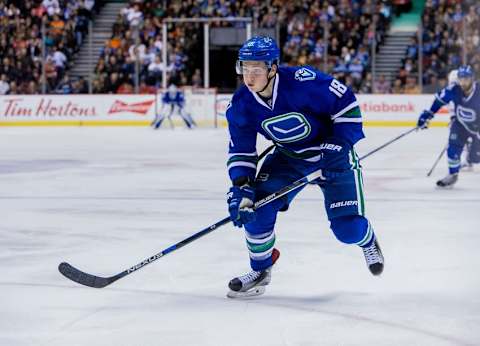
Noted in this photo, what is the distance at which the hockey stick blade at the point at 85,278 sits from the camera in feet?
12.5

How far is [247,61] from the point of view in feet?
11.6

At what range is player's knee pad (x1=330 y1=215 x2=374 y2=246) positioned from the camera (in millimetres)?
3766

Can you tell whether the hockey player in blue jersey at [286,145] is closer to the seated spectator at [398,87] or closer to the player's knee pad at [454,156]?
the player's knee pad at [454,156]

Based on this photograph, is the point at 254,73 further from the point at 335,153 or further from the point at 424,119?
the point at 424,119

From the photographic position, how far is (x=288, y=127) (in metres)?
3.71

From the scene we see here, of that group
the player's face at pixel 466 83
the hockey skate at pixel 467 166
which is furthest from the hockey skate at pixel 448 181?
the hockey skate at pixel 467 166

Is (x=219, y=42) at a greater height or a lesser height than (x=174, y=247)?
lesser

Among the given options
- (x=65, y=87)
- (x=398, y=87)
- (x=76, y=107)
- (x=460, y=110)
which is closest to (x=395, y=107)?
(x=398, y=87)

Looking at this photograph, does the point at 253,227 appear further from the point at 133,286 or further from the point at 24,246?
the point at 24,246

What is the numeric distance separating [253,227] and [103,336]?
0.85 meters

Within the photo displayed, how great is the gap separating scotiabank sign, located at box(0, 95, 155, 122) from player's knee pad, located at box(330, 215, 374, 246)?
532 inches

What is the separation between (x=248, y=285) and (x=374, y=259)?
524 mm

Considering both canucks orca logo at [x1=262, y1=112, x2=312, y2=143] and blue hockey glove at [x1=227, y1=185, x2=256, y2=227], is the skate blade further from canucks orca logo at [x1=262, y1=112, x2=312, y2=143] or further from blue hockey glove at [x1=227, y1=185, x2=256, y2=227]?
canucks orca logo at [x1=262, y1=112, x2=312, y2=143]

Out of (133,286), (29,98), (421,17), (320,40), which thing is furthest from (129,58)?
(133,286)
